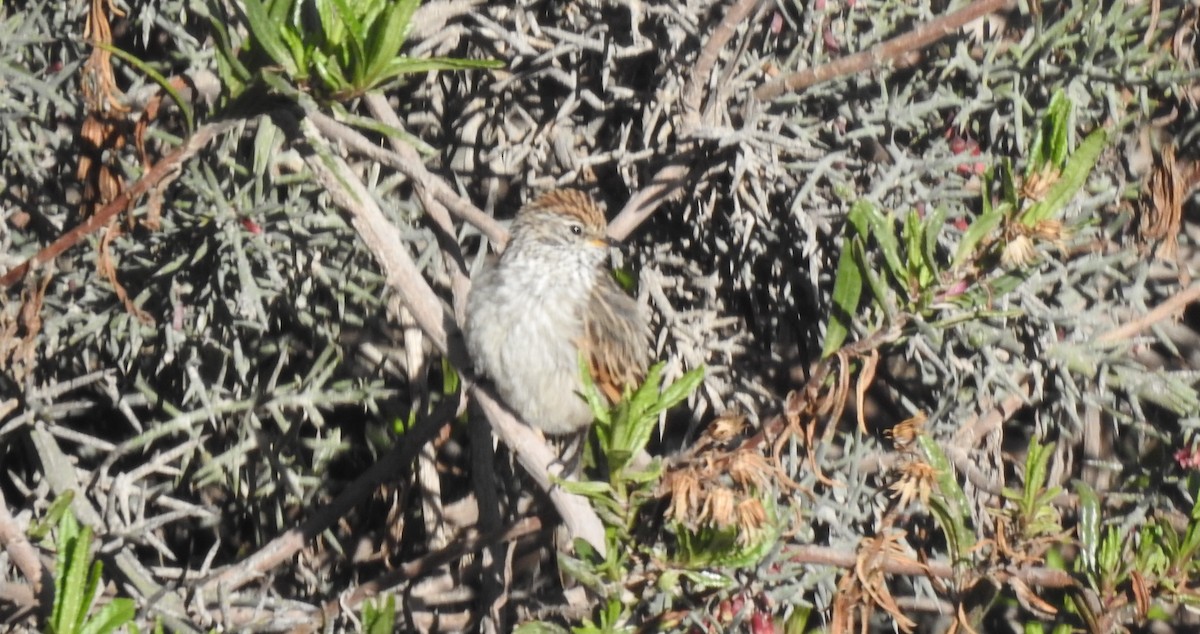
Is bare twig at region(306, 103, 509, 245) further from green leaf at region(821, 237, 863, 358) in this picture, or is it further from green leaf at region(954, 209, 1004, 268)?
green leaf at region(954, 209, 1004, 268)

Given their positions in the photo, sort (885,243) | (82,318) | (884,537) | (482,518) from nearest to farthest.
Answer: (885,243), (884,537), (82,318), (482,518)

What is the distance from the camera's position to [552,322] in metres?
3.41

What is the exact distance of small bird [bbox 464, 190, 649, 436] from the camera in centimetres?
317

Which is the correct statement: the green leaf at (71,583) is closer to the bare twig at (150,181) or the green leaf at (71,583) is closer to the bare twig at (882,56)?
the bare twig at (150,181)

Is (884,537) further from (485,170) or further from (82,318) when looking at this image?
(82,318)

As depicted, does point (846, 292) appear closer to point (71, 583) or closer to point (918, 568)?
point (918, 568)

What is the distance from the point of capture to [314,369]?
305cm

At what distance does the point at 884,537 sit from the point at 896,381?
35.0 inches

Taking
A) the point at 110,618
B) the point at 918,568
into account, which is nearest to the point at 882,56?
the point at 918,568

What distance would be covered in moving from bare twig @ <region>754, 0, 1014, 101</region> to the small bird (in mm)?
543

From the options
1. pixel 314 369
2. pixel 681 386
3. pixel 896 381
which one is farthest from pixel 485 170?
pixel 681 386

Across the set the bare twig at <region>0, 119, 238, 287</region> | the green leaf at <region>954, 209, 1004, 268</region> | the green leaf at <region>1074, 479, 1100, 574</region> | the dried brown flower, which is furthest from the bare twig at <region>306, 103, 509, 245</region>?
the green leaf at <region>1074, 479, 1100, 574</region>

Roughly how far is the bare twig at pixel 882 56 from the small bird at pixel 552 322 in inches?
21.4

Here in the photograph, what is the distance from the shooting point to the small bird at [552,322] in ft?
10.4
